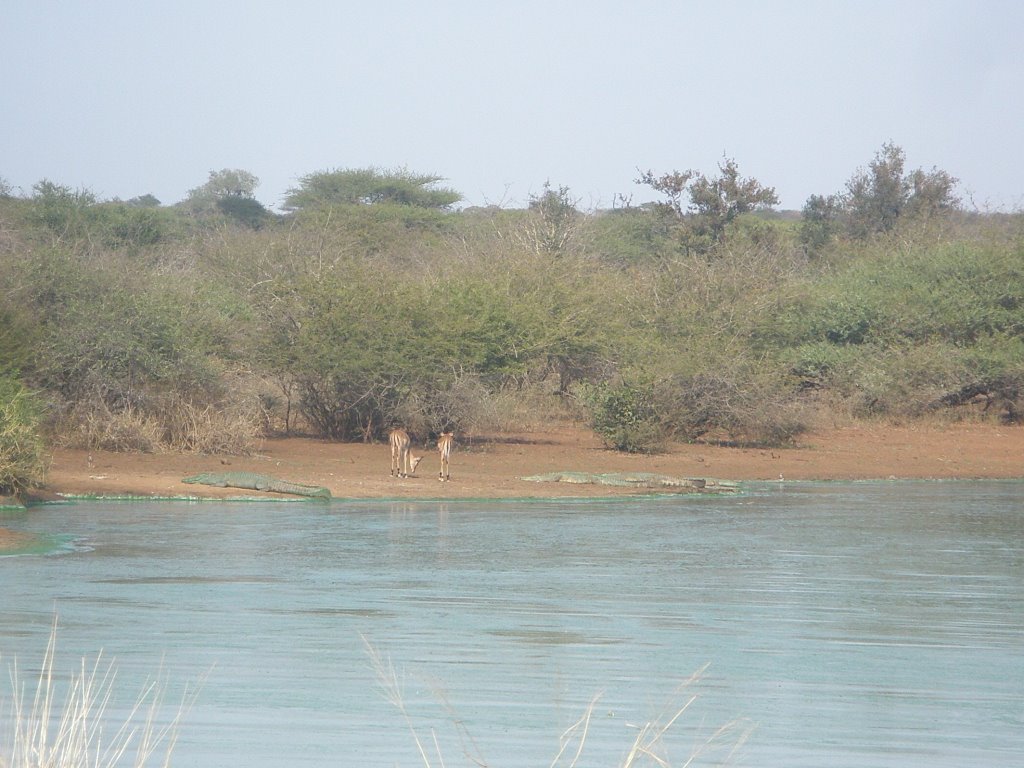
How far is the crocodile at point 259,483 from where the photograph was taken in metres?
19.0

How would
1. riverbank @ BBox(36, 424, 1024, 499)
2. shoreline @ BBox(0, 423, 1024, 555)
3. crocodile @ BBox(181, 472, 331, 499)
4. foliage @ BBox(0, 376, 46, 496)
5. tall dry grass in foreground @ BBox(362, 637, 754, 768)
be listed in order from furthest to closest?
riverbank @ BBox(36, 424, 1024, 499) < shoreline @ BBox(0, 423, 1024, 555) < crocodile @ BBox(181, 472, 331, 499) < foliage @ BBox(0, 376, 46, 496) < tall dry grass in foreground @ BBox(362, 637, 754, 768)

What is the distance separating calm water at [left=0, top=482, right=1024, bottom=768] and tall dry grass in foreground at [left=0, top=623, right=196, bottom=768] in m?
0.15

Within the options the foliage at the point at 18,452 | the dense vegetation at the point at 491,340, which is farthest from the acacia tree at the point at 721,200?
the foliage at the point at 18,452

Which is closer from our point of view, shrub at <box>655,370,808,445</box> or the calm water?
the calm water

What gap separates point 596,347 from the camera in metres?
29.0

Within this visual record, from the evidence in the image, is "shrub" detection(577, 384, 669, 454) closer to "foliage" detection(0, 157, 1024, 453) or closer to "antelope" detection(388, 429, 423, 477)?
"foliage" detection(0, 157, 1024, 453)

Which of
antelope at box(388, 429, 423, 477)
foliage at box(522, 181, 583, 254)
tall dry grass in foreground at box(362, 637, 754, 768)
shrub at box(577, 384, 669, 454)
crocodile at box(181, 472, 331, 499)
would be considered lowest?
tall dry grass in foreground at box(362, 637, 754, 768)

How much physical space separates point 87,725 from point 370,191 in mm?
58488

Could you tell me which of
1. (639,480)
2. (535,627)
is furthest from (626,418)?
(535,627)

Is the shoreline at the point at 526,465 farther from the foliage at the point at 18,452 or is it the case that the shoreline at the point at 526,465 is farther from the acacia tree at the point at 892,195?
the acacia tree at the point at 892,195

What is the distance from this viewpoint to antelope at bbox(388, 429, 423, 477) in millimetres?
21141

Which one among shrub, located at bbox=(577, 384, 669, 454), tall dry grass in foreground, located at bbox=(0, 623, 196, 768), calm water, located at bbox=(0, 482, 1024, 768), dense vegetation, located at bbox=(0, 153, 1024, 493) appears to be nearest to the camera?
tall dry grass in foreground, located at bbox=(0, 623, 196, 768)

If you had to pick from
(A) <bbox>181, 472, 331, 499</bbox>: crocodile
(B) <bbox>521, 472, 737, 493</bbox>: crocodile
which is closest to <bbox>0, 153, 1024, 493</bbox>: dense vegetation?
(A) <bbox>181, 472, 331, 499</bbox>: crocodile

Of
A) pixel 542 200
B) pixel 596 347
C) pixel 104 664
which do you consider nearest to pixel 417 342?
pixel 596 347
